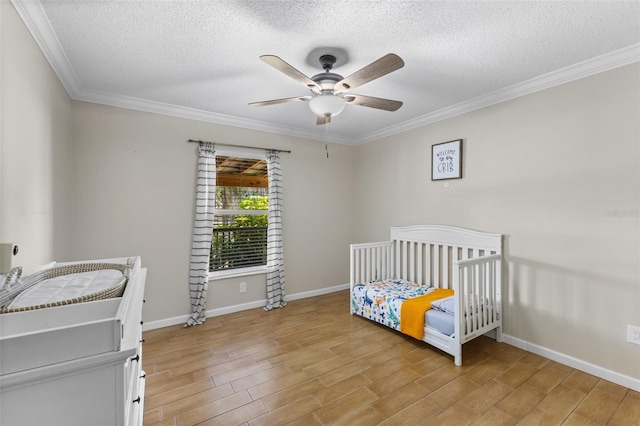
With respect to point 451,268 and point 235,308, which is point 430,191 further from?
point 235,308

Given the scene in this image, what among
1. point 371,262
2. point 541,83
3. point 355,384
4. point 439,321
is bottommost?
point 355,384

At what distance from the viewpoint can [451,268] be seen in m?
3.23

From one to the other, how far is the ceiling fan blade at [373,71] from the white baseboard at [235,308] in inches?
110

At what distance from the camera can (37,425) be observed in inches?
27.4

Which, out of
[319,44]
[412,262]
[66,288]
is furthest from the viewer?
[412,262]

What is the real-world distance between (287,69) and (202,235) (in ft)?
7.18

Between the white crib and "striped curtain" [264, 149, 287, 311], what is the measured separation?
0.97 metres

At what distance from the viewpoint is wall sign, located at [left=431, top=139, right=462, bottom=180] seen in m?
3.13

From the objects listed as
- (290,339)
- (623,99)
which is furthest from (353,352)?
(623,99)

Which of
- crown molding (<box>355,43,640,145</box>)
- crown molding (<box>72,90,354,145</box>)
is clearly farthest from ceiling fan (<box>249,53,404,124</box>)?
crown molding (<box>72,90,354,145</box>)

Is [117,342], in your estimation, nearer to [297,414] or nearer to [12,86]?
[297,414]

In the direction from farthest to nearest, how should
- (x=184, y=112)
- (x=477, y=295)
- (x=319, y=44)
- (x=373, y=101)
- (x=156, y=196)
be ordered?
(x=184, y=112)
(x=156, y=196)
(x=477, y=295)
(x=373, y=101)
(x=319, y=44)

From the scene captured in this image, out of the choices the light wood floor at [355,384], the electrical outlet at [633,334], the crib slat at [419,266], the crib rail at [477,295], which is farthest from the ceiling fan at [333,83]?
the electrical outlet at [633,334]

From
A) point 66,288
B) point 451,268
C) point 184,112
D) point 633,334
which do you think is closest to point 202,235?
point 184,112
